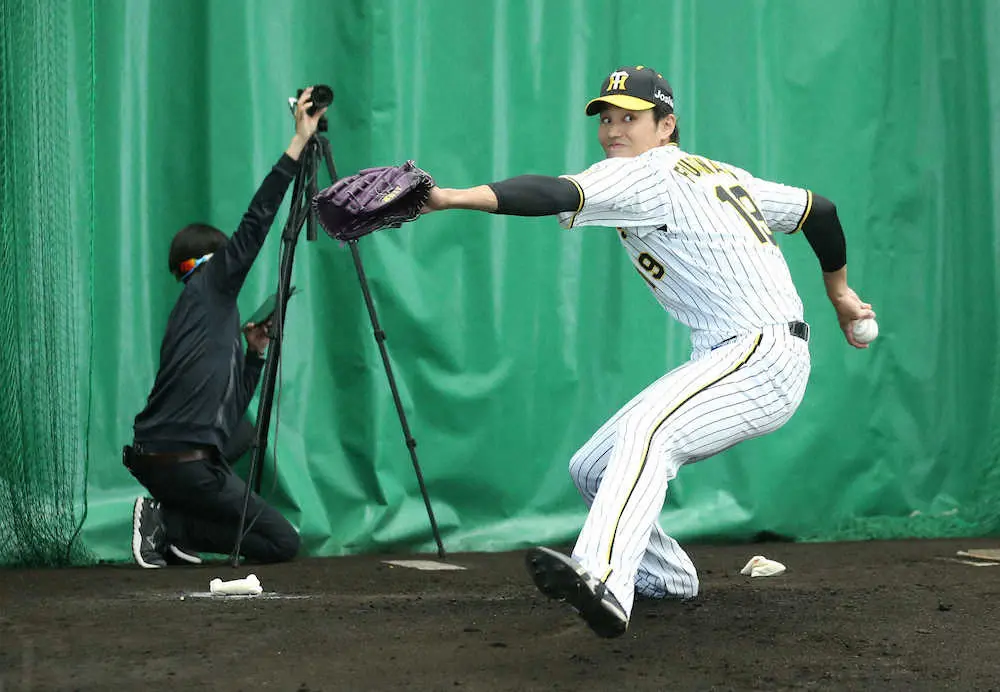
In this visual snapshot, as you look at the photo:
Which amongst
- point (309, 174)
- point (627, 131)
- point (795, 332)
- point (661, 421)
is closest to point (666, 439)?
point (661, 421)

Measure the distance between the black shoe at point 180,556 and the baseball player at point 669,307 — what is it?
6.38ft

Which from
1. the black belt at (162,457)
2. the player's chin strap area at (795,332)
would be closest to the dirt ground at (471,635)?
the black belt at (162,457)

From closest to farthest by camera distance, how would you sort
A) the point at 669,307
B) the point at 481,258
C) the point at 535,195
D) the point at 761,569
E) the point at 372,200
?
the point at 372,200, the point at 535,195, the point at 669,307, the point at 761,569, the point at 481,258

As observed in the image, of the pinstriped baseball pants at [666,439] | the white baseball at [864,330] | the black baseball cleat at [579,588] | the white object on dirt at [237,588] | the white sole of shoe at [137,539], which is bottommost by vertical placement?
A: the white sole of shoe at [137,539]

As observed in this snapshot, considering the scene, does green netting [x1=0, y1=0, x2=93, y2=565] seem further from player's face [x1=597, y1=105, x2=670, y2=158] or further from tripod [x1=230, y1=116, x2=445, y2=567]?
player's face [x1=597, y1=105, x2=670, y2=158]

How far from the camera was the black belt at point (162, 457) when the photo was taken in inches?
195

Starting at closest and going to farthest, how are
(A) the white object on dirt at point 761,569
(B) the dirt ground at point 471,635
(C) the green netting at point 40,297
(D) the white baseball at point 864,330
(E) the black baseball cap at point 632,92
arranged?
(B) the dirt ground at point 471,635
(E) the black baseball cap at point 632,92
(D) the white baseball at point 864,330
(A) the white object on dirt at point 761,569
(C) the green netting at point 40,297

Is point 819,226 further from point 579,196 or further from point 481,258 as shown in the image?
point 481,258

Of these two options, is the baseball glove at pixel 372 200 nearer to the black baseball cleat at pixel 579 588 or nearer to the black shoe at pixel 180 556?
the black baseball cleat at pixel 579 588

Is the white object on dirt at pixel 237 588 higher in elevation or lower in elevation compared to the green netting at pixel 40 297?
lower

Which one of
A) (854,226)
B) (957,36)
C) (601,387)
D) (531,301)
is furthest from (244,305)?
(957,36)

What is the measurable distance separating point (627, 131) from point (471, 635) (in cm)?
157

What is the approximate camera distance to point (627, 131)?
155 inches

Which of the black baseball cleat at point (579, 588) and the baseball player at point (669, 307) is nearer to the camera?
the black baseball cleat at point (579, 588)
